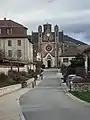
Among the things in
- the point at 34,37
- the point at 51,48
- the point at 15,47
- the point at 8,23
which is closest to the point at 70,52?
the point at 51,48

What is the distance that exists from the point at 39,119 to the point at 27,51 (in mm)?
89332

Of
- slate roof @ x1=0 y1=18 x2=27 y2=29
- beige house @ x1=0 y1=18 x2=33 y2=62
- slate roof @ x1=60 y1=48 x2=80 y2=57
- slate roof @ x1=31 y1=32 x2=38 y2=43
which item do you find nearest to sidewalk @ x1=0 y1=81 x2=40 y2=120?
beige house @ x1=0 y1=18 x2=33 y2=62

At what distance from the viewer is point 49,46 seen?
519 feet

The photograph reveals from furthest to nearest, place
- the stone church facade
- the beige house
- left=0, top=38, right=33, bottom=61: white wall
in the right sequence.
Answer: the stone church facade
left=0, top=38, right=33, bottom=61: white wall
the beige house

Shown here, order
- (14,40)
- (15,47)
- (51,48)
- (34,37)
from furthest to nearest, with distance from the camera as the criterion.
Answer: (34,37) < (51,48) < (15,47) < (14,40)

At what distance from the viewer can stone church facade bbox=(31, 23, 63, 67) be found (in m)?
156

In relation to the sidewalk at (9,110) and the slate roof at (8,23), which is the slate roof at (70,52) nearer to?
the slate roof at (8,23)

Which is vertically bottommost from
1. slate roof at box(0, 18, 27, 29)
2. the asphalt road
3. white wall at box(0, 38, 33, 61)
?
the asphalt road

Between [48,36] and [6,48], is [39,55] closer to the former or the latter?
[48,36]

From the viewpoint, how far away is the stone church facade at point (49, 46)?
15600 centimetres

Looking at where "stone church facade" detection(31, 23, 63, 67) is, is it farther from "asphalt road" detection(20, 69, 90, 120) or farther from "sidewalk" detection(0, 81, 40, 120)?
"sidewalk" detection(0, 81, 40, 120)

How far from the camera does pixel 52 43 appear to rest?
521ft

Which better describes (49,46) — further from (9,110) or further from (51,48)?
(9,110)

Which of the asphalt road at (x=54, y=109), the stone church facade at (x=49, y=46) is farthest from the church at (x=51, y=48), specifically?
the asphalt road at (x=54, y=109)
